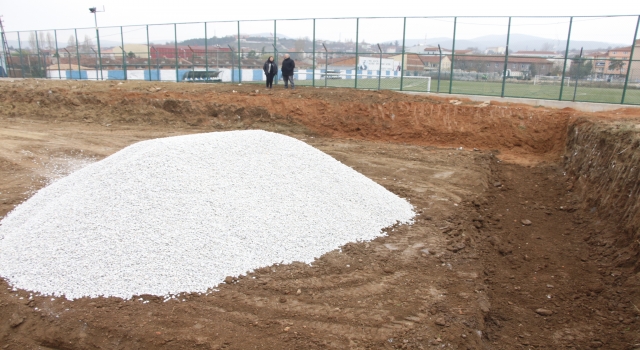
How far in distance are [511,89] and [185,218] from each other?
15358mm

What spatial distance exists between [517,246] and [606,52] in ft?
43.1

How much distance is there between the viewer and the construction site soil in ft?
14.6

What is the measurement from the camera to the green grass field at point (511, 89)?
15.6 meters

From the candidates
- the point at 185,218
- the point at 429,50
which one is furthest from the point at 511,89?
the point at 185,218

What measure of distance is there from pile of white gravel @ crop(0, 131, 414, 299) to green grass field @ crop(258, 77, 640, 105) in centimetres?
1118

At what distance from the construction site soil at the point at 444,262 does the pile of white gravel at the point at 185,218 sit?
0.94 feet

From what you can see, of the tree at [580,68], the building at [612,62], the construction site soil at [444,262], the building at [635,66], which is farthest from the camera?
the tree at [580,68]

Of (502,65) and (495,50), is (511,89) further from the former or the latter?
(495,50)

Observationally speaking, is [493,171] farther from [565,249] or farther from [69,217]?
[69,217]

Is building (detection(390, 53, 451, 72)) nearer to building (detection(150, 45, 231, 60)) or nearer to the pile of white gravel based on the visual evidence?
building (detection(150, 45, 231, 60))

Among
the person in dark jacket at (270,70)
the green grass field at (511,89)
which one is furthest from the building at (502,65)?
the person in dark jacket at (270,70)

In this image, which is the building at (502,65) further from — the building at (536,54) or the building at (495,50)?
the building at (495,50)

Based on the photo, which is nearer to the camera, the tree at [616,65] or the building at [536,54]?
the tree at [616,65]

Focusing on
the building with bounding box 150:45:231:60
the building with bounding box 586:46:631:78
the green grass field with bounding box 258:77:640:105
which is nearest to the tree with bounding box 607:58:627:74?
the building with bounding box 586:46:631:78
